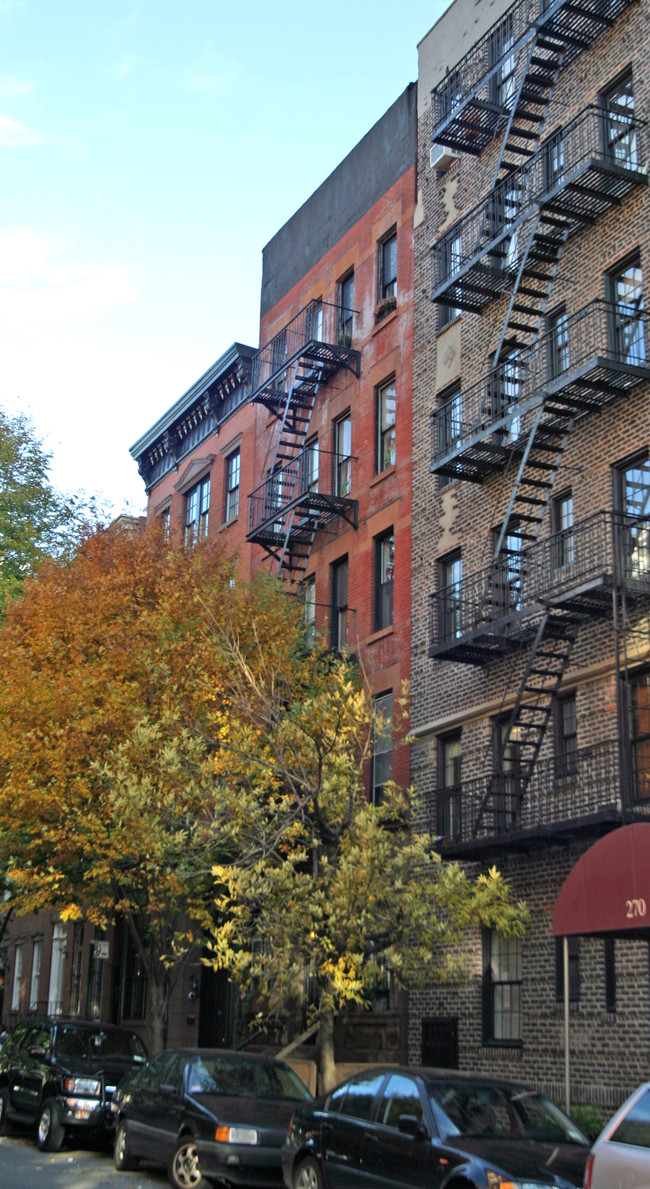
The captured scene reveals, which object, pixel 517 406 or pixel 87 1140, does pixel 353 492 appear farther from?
pixel 87 1140

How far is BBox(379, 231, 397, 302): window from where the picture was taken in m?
28.6

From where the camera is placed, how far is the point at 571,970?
18766 mm

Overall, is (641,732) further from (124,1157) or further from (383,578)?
(383,578)

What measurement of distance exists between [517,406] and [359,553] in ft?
23.5

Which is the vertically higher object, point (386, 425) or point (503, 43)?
point (503, 43)

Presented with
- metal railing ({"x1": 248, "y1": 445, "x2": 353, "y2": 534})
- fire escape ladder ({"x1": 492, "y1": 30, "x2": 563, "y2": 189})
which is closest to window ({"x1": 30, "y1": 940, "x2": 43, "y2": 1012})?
metal railing ({"x1": 248, "y1": 445, "x2": 353, "y2": 534})

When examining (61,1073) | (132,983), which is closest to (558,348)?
(61,1073)

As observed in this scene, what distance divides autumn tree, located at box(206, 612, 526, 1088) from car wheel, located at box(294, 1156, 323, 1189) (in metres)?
2.26

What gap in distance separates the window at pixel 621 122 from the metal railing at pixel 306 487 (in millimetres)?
9407

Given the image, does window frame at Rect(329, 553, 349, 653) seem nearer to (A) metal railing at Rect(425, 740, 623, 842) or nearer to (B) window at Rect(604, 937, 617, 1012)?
(A) metal railing at Rect(425, 740, 623, 842)

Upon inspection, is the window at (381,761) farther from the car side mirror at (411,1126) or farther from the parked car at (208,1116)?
the car side mirror at (411,1126)

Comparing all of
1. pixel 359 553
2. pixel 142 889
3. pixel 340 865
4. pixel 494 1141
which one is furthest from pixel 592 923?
pixel 359 553

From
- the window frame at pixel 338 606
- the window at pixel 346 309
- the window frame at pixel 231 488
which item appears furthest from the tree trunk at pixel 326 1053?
the window frame at pixel 231 488

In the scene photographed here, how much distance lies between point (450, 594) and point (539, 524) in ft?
9.07
